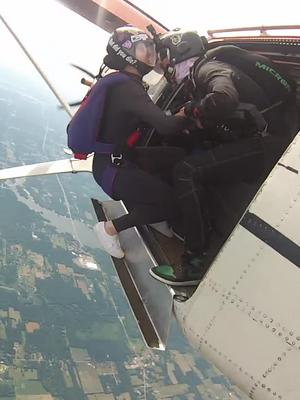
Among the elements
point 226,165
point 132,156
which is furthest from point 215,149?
point 132,156

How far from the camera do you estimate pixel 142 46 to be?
134 inches

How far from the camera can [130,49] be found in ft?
11.1

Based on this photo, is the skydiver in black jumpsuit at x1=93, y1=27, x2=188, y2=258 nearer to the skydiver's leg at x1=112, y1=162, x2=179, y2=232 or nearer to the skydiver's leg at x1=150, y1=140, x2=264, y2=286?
the skydiver's leg at x1=112, y1=162, x2=179, y2=232

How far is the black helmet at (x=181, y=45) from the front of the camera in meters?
3.46

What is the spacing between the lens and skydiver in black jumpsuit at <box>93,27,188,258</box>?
330 centimetres

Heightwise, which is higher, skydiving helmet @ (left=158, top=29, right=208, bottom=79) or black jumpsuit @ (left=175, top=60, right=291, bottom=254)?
skydiving helmet @ (left=158, top=29, right=208, bottom=79)

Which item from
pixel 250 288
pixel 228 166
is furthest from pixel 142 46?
pixel 250 288

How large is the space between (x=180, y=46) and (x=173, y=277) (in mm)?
1746

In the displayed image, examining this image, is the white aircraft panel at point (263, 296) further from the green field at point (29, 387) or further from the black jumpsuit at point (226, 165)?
the green field at point (29, 387)

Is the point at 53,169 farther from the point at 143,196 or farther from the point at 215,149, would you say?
the point at 215,149

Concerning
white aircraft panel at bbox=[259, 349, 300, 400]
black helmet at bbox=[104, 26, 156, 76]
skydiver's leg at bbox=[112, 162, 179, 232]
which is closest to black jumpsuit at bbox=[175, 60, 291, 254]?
skydiver's leg at bbox=[112, 162, 179, 232]

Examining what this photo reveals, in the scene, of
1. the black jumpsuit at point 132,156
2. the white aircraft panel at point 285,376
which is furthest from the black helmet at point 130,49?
the white aircraft panel at point 285,376

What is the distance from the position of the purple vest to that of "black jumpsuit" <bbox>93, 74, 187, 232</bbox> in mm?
45

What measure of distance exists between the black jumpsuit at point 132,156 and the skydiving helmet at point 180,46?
0.30 metres
